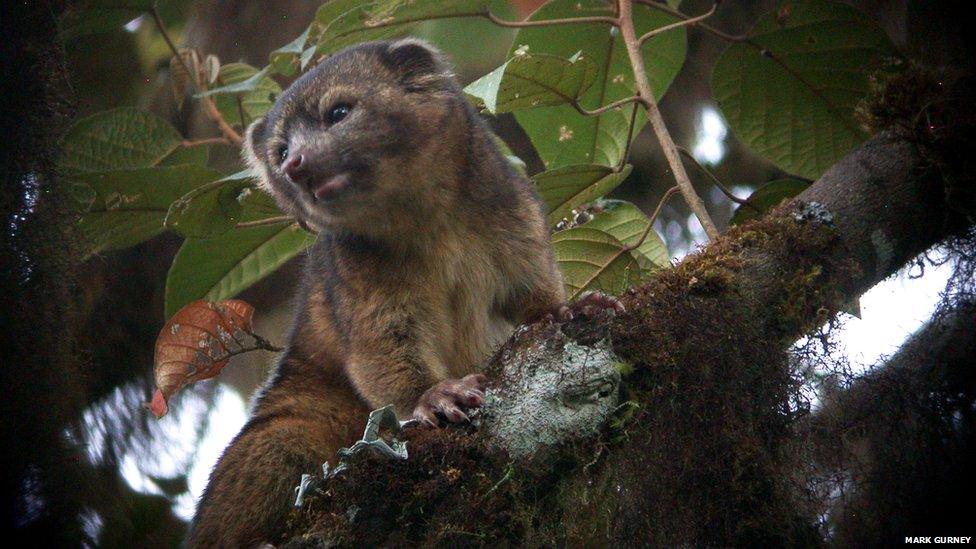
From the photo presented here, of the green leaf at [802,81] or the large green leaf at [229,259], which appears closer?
the green leaf at [802,81]

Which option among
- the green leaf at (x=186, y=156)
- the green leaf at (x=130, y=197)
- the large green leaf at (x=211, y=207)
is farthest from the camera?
the green leaf at (x=186, y=156)

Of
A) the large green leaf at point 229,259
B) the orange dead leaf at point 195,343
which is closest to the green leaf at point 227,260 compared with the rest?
the large green leaf at point 229,259

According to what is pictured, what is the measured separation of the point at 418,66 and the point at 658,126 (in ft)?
3.67

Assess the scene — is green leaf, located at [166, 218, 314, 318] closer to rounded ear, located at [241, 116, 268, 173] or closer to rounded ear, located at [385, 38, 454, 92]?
rounded ear, located at [241, 116, 268, 173]

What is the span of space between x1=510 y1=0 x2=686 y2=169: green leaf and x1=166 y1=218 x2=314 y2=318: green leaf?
4.47 feet

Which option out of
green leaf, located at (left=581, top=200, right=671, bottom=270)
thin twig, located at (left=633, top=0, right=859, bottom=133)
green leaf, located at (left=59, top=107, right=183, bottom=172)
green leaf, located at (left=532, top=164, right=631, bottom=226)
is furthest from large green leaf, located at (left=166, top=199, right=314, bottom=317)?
thin twig, located at (left=633, top=0, right=859, bottom=133)

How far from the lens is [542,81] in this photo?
3895 millimetres

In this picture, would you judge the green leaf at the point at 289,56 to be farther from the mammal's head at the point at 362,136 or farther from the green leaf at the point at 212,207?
the green leaf at the point at 212,207

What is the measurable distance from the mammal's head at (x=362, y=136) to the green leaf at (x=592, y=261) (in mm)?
720

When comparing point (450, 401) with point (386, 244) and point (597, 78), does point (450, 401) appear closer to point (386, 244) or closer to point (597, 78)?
point (386, 244)

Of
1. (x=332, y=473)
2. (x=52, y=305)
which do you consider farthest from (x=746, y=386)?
(x=52, y=305)

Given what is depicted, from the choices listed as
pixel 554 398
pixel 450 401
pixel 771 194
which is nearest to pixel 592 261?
pixel 771 194

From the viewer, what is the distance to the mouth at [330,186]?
12.3 ft

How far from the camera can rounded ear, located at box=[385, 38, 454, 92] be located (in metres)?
4.12
